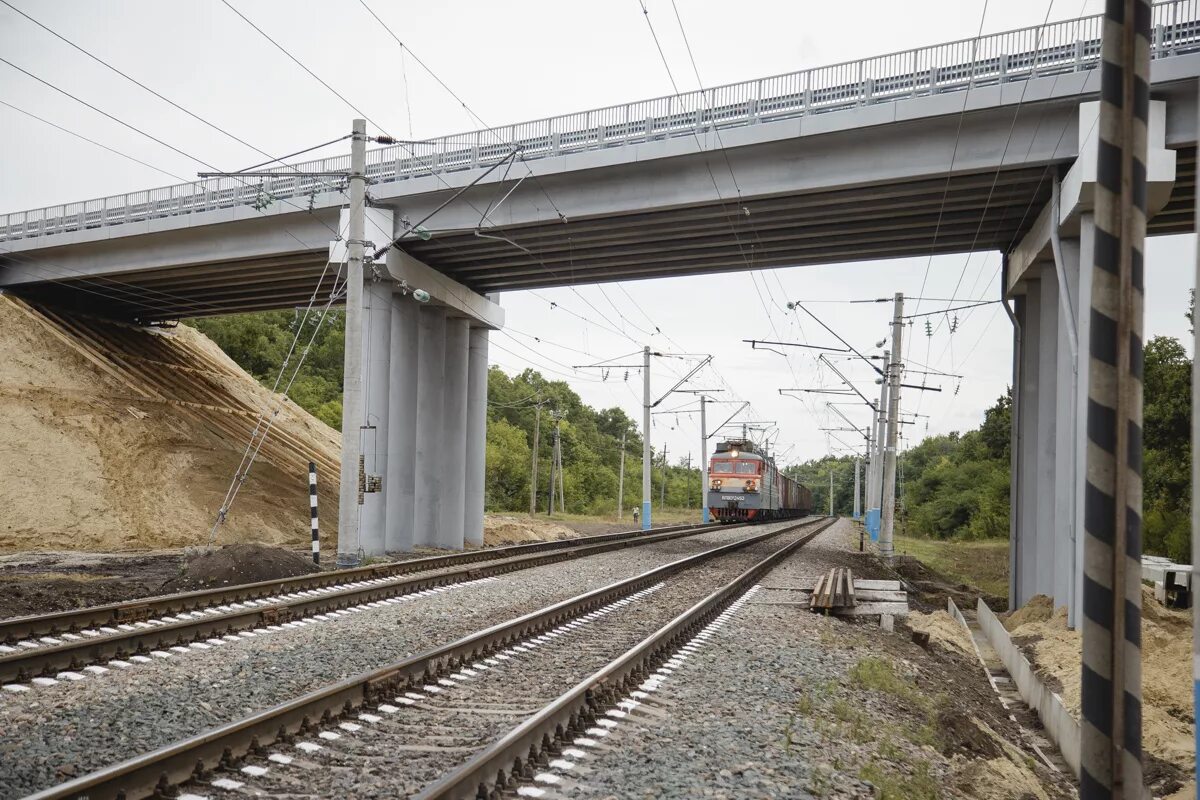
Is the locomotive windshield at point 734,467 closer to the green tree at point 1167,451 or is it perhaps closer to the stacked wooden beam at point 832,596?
the green tree at point 1167,451

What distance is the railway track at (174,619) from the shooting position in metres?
7.05

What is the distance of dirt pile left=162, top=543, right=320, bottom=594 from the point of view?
39.8ft

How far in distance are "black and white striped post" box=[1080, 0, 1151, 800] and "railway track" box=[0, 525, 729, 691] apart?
6.93m

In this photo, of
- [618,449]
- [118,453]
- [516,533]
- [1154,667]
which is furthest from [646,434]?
[618,449]

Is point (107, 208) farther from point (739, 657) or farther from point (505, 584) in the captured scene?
point (739, 657)

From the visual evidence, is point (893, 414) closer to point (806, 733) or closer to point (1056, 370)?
point (1056, 370)

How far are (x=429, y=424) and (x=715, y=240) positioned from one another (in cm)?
946

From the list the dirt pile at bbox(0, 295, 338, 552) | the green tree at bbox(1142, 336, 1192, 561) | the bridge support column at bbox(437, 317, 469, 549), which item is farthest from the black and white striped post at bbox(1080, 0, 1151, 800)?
the green tree at bbox(1142, 336, 1192, 561)

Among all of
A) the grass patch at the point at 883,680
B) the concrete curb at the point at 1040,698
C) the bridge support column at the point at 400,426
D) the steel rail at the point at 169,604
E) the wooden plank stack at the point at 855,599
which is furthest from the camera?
the bridge support column at the point at 400,426

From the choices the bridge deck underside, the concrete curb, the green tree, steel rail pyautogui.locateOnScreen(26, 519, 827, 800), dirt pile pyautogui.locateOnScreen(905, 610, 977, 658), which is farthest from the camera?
the green tree

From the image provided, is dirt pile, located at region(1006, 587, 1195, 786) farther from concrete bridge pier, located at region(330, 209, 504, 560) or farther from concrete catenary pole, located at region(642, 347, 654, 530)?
concrete catenary pole, located at region(642, 347, 654, 530)

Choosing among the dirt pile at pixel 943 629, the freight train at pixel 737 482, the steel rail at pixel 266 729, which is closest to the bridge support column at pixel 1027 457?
the dirt pile at pixel 943 629

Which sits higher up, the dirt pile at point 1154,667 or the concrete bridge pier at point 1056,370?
the concrete bridge pier at point 1056,370

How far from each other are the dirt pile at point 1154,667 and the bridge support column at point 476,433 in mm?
15826
